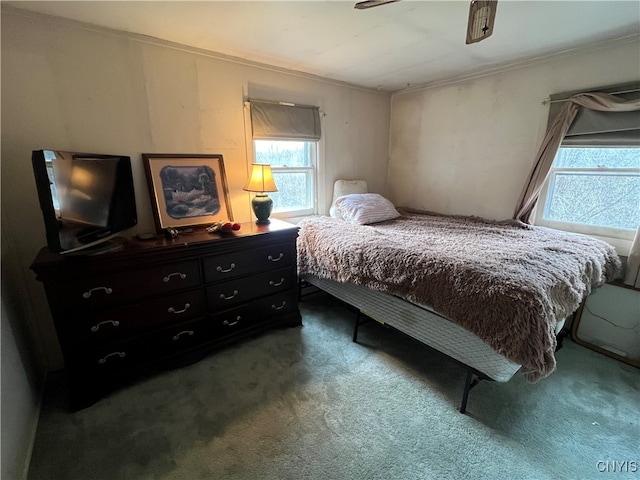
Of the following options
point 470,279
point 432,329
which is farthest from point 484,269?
point 432,329

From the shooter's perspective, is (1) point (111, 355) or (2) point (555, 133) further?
(2) point (555, 133)

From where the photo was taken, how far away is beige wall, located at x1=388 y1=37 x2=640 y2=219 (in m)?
2.22

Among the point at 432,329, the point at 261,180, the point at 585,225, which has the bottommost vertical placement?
the point at 432,329

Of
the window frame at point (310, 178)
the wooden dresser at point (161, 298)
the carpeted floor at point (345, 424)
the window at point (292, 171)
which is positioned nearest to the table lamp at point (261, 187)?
the wooden dresser at point (161, 298)

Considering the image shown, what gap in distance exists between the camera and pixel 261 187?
234 cm

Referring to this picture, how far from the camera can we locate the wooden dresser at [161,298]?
5.06 ft

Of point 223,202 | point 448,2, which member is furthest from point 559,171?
point 223,202

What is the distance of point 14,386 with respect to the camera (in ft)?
4.50

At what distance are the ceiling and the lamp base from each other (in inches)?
44.7

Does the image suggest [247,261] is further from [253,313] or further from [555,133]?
[555,133]

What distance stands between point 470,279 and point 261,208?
5.33ft

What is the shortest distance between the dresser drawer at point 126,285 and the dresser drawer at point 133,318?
61 millimetres

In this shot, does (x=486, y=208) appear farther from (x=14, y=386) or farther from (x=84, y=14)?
(x=14, y=386)

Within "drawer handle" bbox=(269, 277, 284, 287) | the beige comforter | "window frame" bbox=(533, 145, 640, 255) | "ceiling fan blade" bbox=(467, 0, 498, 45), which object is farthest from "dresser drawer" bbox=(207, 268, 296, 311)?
"window frame" bbox=(533, 145, 640, 255)
